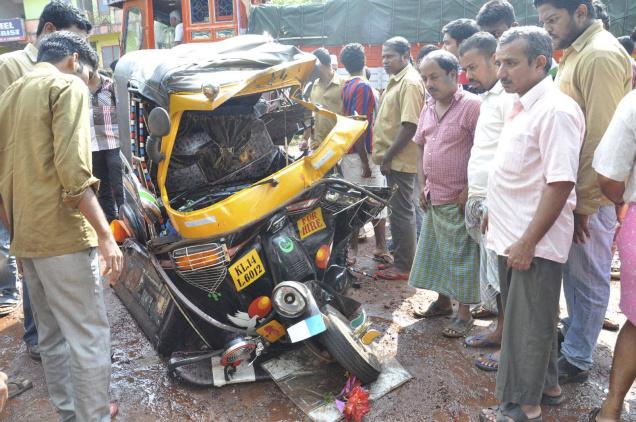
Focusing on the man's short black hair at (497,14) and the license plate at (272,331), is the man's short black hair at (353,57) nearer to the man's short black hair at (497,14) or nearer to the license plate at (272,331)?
the man's short black hair at (497,14)

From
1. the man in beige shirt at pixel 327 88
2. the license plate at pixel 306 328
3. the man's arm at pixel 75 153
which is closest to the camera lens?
the man's arm at pixel 75 153

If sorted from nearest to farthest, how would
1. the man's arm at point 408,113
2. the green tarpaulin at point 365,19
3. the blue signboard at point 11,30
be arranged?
the man's arm at point 408,113
the green tarpaulin at point 365,19
the blue signboard at point 11,30

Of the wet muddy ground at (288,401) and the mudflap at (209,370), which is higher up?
the mudflap at (209,370)

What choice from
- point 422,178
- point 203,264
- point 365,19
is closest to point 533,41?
point 422,178

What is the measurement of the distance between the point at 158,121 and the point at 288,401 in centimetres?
177

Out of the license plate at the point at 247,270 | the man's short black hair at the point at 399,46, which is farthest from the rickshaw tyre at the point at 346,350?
the man's short black hair at the point at 399,46

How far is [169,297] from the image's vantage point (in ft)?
10.3

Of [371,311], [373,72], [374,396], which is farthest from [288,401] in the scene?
[373,72]

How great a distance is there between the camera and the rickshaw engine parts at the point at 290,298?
2.71 meters

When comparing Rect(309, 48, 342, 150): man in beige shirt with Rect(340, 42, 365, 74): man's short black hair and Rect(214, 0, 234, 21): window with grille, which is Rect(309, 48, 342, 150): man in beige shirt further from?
Rect(214, 0, 234, 21): window with grille

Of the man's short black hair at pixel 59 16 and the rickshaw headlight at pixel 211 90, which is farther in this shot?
the man's short black hair at pixel 59 16

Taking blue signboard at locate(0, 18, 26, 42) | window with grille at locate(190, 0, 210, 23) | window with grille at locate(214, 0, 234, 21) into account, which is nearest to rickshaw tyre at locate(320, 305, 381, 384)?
window with grille at locate(190, 0, 210, 23)

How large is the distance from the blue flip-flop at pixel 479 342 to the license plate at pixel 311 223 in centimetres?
129

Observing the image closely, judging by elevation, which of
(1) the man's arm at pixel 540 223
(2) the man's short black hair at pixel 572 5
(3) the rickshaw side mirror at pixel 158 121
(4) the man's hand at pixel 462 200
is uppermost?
(2) the man's short black hair at pixel 572 5
